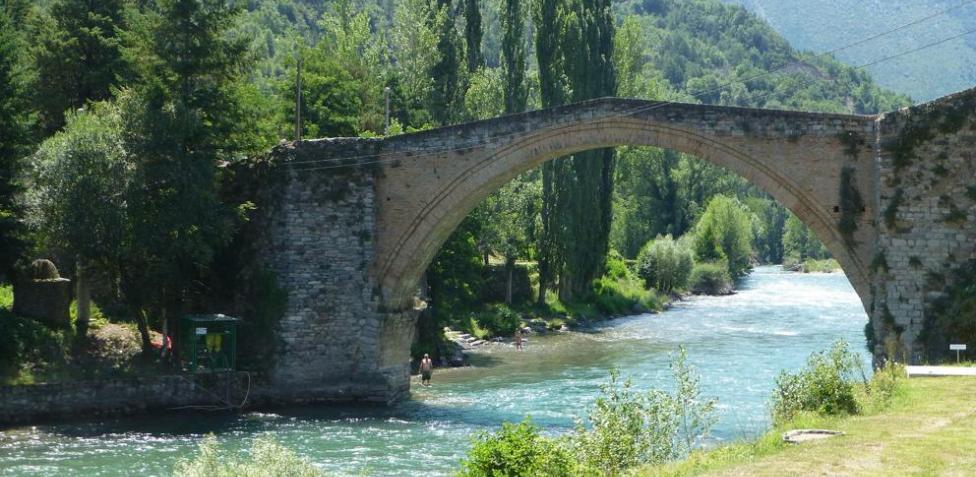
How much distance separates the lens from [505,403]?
2328cm

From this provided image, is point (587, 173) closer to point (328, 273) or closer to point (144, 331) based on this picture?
point (328, 273)

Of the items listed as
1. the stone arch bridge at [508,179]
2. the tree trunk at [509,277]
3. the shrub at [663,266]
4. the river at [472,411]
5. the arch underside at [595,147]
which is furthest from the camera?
the shrub at [663,266]

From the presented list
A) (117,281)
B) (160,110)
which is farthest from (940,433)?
(117,281)

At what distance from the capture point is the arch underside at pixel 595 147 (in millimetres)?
20469

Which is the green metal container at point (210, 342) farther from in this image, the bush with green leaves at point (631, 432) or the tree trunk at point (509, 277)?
the tree trunk at point (509, 277)

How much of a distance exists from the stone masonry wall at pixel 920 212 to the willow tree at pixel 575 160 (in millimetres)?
19154

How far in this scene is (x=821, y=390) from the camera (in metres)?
12.9

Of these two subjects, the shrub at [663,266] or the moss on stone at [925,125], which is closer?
the moss on stone at [925,125]

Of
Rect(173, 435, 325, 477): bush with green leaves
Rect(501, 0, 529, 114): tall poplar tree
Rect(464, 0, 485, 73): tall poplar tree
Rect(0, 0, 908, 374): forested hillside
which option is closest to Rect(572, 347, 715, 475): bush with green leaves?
Rect(173, 435, 325, 477): bush with green leaves

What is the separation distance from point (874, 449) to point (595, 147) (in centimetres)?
1282

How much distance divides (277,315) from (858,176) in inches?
472

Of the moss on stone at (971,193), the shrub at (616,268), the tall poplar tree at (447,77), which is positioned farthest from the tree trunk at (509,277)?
the moss on stone at (971,193)

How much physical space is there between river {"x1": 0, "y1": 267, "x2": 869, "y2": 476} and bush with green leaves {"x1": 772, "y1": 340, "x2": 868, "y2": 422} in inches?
69.1

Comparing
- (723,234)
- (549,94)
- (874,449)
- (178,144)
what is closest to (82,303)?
(178,144)
